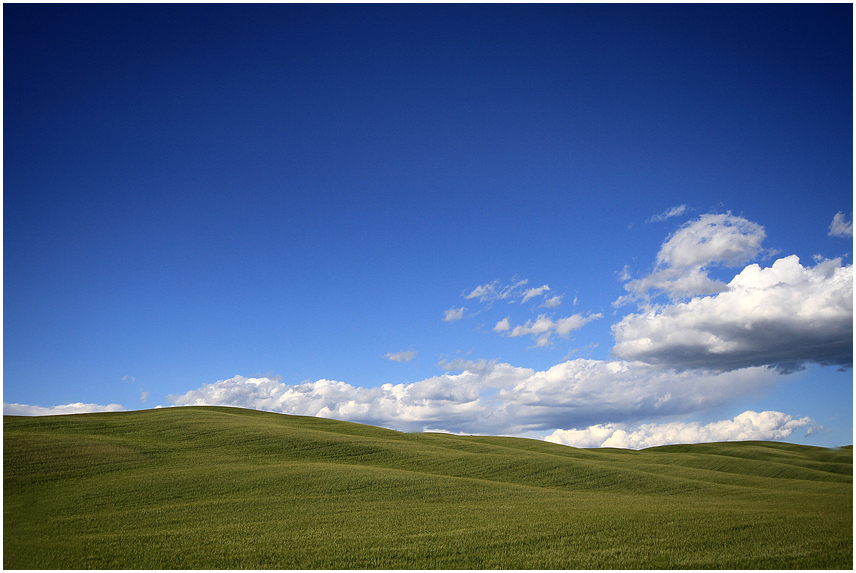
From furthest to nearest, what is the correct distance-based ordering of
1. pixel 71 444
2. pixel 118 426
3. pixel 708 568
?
pixel 118 426, pixel 71 444, pixel 708 568

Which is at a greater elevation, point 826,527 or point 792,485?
point 826,527

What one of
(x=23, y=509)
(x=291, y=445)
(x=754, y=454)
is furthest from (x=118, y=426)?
(x=754, y=454)

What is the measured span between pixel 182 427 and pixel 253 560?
39512 millimetres

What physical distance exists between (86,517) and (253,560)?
1206 centimetres

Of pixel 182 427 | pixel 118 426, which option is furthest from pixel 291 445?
pixel 118 426

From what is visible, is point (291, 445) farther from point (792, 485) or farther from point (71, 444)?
point (792, 485)

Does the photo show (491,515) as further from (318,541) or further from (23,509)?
(23,509)

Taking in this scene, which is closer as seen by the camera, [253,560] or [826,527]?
[253,560]

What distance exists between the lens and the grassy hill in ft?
57.6

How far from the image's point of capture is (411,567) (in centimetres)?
1703

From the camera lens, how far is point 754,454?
6862 cm

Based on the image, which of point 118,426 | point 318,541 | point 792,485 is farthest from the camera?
point 118,426

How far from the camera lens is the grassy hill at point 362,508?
57.6 ft

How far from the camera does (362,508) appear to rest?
86.7 feet
